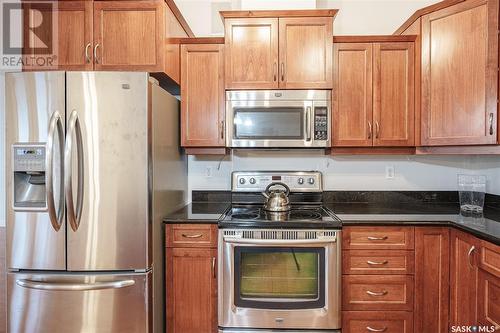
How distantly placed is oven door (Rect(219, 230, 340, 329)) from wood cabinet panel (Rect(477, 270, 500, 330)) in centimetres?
76

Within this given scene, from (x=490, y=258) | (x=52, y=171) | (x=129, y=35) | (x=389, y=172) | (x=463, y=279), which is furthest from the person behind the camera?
(x=389, y=172)

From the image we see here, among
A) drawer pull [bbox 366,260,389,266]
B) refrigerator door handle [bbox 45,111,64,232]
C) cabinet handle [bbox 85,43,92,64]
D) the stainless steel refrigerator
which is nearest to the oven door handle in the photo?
drawer pull [bbox 366,260,389,266]

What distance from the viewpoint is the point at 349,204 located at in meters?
2.52

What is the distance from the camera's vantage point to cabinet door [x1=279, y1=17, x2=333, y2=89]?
2.17 m

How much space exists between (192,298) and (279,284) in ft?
1.91

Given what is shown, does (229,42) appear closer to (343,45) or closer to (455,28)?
(343,45)

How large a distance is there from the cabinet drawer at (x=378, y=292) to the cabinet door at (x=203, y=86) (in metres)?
1.36

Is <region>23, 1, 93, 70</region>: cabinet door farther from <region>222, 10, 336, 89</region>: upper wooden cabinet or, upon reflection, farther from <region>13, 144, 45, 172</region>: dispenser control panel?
<region>222, 10, 336, 89</region>: upper wooden cabinet

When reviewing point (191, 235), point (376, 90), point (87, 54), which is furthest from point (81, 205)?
point (376, 90)

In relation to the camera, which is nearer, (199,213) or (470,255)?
(470,255)

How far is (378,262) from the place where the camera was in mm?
1897

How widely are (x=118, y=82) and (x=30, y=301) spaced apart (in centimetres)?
138

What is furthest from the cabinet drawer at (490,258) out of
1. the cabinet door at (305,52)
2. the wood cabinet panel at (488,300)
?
the cabinet door at (305,52)

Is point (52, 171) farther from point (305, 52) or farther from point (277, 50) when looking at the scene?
point (305, 52)
